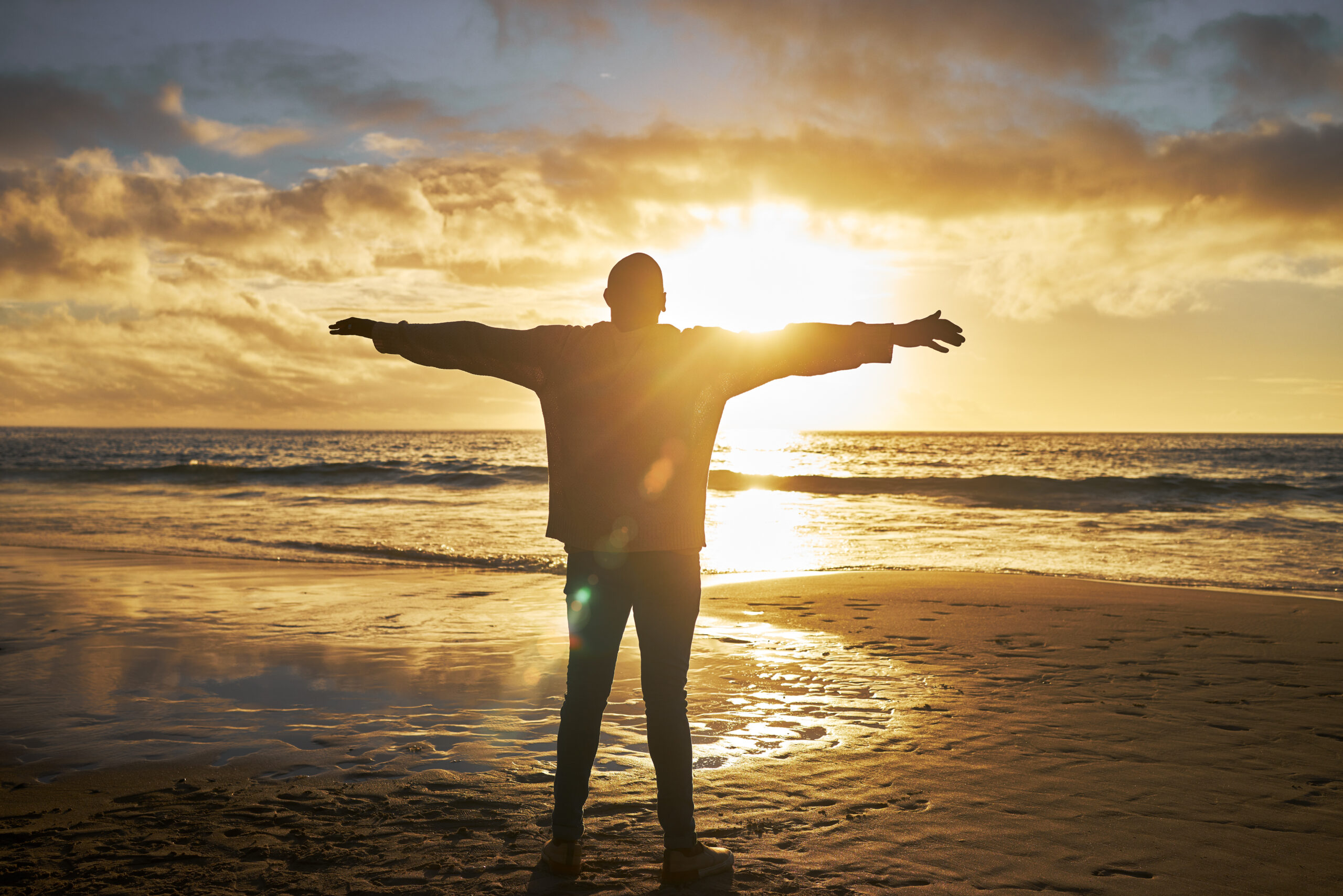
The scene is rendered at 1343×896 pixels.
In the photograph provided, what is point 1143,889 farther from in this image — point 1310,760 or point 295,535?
point 295,535

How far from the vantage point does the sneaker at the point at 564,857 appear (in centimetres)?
286

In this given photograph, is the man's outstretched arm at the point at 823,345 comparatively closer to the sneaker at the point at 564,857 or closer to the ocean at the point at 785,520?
the sneaker at the point at 564,857

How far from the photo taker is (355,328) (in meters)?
3.12

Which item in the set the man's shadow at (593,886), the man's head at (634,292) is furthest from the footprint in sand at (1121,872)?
the man's head at (634,292)

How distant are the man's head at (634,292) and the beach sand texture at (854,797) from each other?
1.93 m

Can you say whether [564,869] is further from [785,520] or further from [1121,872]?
[785,520]

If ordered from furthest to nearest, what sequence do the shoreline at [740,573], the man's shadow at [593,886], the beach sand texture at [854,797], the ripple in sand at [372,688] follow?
the shoreline at [740,573]
the ripple in sand at [372,688]
the beach sand texture at [854,797]
the man's shadow at [593,886]

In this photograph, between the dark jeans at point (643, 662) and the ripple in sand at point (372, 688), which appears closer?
Result: the dark jeans at point (643, 662)

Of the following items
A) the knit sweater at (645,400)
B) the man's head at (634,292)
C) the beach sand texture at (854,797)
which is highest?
the man's head at (634,292)

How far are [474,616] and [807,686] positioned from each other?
3.62 metres

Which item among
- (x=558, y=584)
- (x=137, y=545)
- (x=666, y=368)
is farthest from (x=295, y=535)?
(x=666, y=368)

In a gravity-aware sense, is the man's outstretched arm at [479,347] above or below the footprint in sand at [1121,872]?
above

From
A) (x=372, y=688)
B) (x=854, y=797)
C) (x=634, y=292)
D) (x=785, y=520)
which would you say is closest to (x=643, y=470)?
(x=634, y=292)

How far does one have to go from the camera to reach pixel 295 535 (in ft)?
50.3
